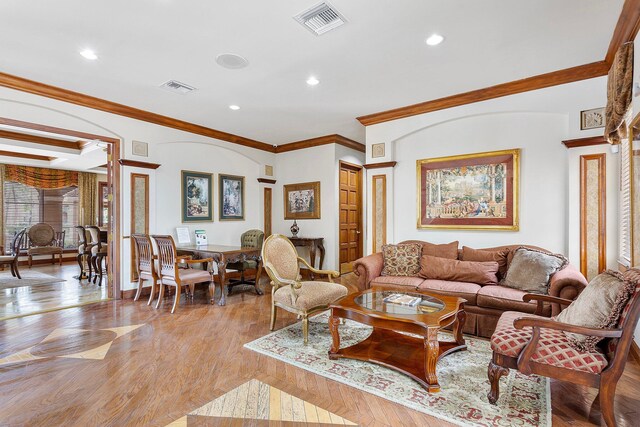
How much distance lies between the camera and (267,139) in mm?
6734

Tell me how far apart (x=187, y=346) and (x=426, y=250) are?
121 inches

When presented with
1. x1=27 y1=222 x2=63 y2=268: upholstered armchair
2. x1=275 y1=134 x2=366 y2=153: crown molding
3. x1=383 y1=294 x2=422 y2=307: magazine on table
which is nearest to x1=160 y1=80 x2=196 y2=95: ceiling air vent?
x1=275 y1=134 x2=366 y2=153: crown molding

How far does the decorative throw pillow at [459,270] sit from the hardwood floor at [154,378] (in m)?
1.34

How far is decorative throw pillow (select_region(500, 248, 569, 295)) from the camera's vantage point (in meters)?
3.33

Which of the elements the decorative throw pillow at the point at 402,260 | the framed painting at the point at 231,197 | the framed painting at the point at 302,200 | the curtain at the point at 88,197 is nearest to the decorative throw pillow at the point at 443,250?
the decorative throw pillow at the point at 402,260

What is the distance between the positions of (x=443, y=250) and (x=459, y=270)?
Result: 1.60ft

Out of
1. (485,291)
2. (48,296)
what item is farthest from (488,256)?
(48,296)

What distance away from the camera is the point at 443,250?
4281 millimetres

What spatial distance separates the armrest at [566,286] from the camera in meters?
2.91

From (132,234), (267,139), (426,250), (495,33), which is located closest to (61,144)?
(132,234)

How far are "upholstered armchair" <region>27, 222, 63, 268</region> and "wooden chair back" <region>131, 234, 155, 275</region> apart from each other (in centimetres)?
457

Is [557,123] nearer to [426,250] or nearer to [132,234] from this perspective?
[426,250]

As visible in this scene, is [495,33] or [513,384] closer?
[513,384]

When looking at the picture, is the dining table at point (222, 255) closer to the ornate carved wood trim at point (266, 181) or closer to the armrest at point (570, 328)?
the ornate carved wood trim at point (266, 181)
